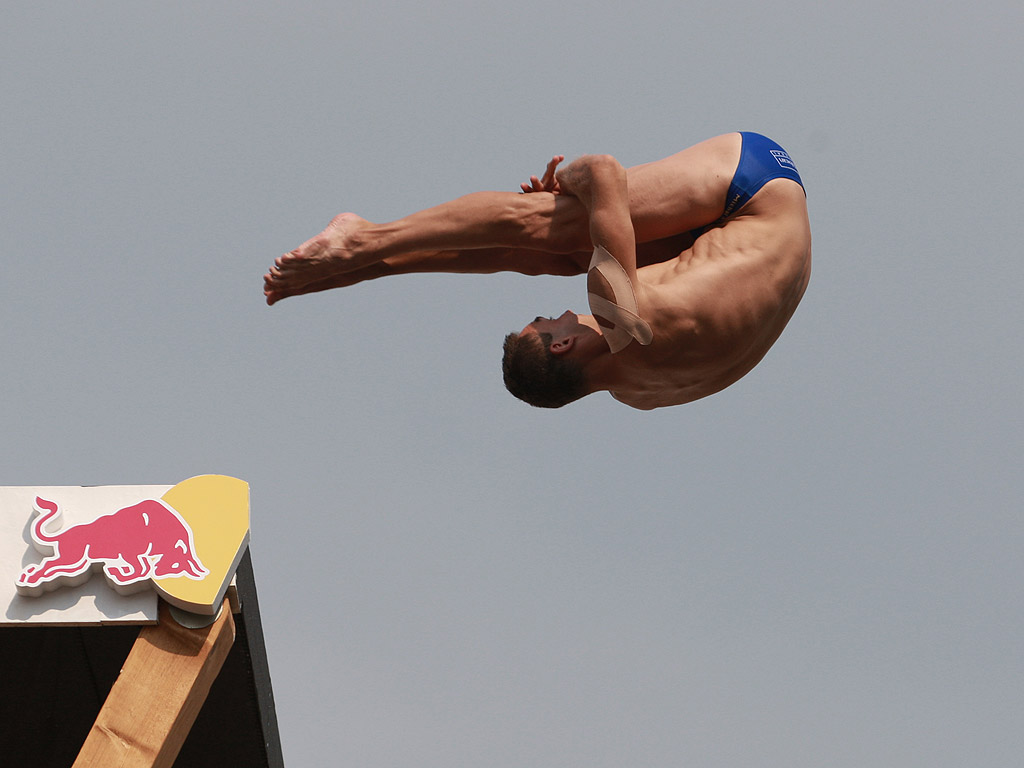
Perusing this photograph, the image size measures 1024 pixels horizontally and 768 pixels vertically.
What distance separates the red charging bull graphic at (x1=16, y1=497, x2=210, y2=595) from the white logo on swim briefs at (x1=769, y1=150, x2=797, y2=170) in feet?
13.4

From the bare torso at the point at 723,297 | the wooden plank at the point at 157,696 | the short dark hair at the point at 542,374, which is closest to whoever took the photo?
the bare torso at the point at 723,297

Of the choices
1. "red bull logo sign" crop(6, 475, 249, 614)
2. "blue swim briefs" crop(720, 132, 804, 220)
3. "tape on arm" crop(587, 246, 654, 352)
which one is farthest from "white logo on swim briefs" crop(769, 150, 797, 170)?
"red bull logo sign" crop(6, 475, 249, 614)

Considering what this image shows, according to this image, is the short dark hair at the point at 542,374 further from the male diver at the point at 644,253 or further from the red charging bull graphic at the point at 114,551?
the red charging bull graphic at the point at 114,551

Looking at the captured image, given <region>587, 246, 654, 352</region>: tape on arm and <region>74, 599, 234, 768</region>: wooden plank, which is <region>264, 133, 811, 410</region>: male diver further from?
<region>74, 599, 234, 768</region>: wooden plank

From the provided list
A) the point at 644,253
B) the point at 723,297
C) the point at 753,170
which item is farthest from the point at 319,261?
the point at 753,170

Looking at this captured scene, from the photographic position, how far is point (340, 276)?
736 cm

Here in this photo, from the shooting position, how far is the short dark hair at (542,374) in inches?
279

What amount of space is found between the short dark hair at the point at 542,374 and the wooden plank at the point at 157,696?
2464mm

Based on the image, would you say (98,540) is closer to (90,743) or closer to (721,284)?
(90,743)

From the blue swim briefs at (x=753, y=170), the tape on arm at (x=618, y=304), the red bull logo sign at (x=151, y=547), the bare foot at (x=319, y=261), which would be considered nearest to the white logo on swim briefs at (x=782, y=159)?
the blue swim briefs at (x=753, y=170)

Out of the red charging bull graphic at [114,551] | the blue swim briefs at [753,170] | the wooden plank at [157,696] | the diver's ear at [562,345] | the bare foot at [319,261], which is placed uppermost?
the blue swim briefs at [753,170]

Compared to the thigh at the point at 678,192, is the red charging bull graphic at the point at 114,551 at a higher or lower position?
lower

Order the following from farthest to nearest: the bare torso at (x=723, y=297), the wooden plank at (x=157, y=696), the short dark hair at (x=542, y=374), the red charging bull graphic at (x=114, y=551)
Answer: the red charging bull graphic at (x=114, y=551) → the wooden plank at (x=157, y=696) → the short dark hair at (x=542, y=374) → the bare torso at (x=723, y=297)

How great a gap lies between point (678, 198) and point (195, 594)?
3.62 m
